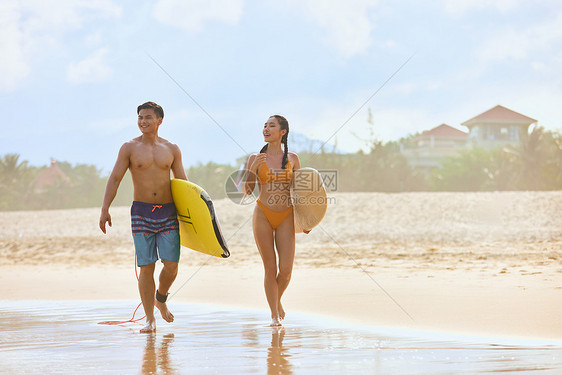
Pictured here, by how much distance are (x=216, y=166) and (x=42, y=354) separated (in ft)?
116

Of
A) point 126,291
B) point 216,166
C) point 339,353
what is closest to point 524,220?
point 126,291

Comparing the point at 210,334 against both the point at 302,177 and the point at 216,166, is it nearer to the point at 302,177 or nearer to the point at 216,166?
the point at 302,177

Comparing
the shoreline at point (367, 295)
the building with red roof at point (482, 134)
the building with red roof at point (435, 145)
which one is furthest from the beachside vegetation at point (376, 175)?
the shoreline at point (367, 295)

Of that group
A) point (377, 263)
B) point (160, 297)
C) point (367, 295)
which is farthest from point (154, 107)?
point (377, 263)

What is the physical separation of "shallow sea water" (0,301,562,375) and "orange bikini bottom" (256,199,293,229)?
855mm

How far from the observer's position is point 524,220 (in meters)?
18.0

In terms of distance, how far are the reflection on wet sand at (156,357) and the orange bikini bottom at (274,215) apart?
1.22 meters

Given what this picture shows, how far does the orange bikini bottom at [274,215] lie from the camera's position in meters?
5.57

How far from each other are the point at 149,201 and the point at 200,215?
414mm

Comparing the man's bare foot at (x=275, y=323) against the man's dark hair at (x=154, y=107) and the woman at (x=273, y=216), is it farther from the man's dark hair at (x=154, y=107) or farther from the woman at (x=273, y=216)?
the man's dark hair at (x=154, y=107)

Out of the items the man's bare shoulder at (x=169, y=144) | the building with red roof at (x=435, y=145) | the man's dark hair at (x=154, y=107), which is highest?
the building with red roof at (x=435, y=145)

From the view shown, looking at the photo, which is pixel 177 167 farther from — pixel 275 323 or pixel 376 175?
pixel 376 175

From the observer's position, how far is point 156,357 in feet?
14.1

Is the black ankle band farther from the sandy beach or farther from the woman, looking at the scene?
the sandy beach
